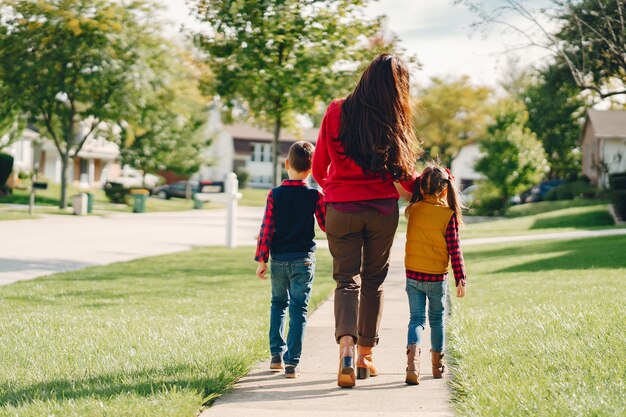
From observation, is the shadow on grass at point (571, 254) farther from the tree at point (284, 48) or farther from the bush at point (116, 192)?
the bush at point (116, 192)

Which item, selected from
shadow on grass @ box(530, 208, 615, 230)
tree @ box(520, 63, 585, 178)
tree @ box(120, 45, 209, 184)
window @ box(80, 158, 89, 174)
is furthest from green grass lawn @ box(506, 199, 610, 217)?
window @ box(80, 158, 89, 174)

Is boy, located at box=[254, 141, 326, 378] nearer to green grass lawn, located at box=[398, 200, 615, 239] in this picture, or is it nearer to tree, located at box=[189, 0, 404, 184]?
tree, located at box=[189, 0, 404, 184]

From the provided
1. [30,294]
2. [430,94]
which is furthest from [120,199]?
[30,294]

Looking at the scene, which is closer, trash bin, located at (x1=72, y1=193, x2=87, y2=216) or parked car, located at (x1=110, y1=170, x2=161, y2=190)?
trash bin, located at (x1=72, y1=193, x2=87, y2=216)

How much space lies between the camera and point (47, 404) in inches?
173

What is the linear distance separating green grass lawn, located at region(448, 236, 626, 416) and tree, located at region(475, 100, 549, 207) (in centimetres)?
2734

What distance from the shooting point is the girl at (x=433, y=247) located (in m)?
5.61

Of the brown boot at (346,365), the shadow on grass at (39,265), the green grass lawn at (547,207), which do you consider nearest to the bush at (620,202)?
the green grass lawn at (547,207)

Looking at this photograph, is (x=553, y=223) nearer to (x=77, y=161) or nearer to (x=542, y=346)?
(x=542, y=346)

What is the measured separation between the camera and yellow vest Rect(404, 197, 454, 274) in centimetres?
562

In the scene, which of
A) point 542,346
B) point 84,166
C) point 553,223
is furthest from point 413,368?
point 84,166

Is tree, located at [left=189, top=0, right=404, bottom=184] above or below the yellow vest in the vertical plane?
above

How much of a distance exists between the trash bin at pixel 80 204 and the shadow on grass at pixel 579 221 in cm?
1726

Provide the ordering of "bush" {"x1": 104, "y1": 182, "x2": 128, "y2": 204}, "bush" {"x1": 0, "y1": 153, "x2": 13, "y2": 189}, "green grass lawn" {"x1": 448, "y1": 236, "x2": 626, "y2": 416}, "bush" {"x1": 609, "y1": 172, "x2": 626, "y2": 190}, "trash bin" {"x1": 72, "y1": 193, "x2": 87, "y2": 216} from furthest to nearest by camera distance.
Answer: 1. "bush" {"x1": 104, "y1": 182, "x2": 128, "y2": 204}
2. "bush" {"x1": 0, "y1": 153, "x2": 13, "y2": 189}
3. "trash bin" {"x1": 72, "y1": 193, "x2": 87, "y2": 216}
4. "bush" {"x1": 609, "y1": 172, "x2": 626, "y2": 190}
5. "green grass lawn" {"x1": 448, "y1": 236, "x2": 626, "y2": 416}
